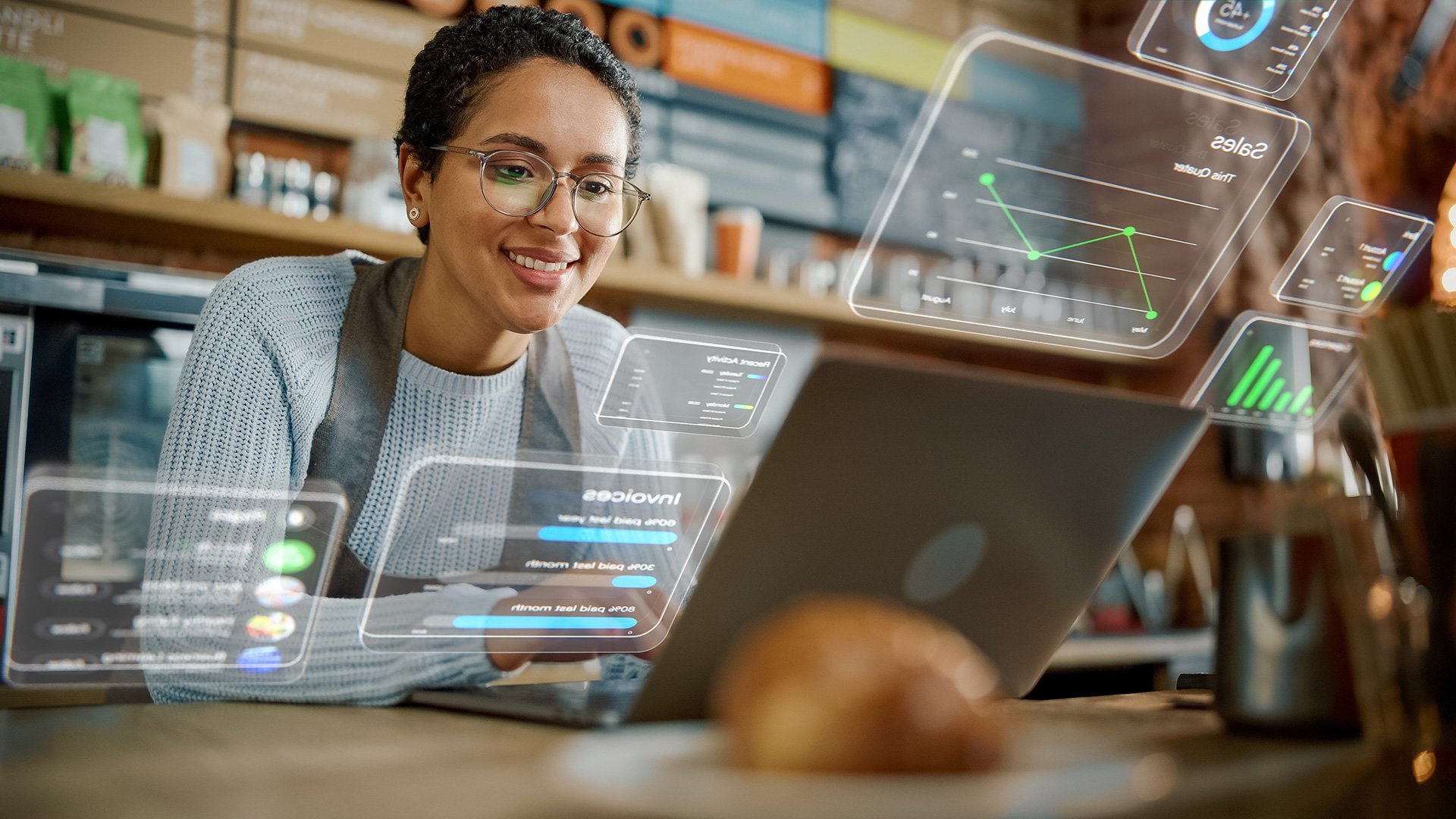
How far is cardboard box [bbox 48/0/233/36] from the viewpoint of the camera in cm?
219

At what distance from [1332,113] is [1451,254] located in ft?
3.59

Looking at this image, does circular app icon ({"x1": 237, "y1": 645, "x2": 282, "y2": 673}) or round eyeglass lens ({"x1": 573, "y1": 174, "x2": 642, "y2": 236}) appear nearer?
circular app icon ({"x1": 237, "y1": 645, "x2": 282, "y2": 673})

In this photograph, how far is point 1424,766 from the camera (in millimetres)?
623

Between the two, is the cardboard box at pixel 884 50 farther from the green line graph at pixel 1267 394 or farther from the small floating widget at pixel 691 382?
the small floating widget at pixel 691 382

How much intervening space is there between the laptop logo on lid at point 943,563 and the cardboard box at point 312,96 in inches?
73.2

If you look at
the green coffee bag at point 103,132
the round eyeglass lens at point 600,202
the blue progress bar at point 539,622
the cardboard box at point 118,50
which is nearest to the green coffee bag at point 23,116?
the green coffee bag at point 103,132

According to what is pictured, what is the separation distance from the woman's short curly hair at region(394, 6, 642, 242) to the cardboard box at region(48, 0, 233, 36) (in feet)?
4.01

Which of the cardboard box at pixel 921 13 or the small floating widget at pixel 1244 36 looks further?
the cardboard box at pixel 921 13

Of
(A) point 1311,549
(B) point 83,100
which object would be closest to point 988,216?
(A) point 1311,549

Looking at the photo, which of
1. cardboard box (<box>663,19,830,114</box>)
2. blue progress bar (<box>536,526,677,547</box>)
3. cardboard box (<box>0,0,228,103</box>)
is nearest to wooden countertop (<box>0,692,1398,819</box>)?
blue progress bar (<box>536,526,677,547</box>)

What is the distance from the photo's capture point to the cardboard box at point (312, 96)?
2314mm

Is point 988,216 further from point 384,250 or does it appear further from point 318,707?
point 384,250

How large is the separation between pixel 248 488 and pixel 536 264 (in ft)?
1.27

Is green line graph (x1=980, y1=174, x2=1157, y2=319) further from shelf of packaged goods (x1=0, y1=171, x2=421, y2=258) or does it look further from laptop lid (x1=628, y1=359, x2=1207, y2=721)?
shelf of packaged goods (x1=0, y1=171, x2=421, y2=258)
